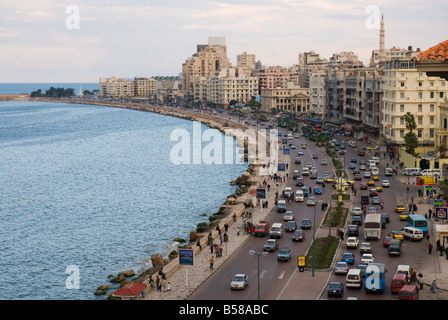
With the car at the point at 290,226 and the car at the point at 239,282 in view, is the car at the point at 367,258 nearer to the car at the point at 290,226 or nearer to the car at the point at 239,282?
the car at the point at 239,282

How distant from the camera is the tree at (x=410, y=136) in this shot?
271 feet

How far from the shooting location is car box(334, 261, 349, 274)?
3616 centimetres

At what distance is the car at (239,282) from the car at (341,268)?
544cm


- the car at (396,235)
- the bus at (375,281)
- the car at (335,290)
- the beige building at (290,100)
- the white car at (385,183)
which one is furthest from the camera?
the beige building at (290,100)

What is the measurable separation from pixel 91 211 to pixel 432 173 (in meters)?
39.2

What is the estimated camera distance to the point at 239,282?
112 ft

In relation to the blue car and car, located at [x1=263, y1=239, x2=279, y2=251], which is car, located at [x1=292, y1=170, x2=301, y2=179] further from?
the blue car

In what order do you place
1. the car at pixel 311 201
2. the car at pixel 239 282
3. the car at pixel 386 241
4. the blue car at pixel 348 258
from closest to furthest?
the car at pixel 239 282
the blue car at pixel 348 258
the car at pixel 386 241
the car at pixel 311 201

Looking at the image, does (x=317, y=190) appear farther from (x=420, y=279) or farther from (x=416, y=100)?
(x=416, y=100)

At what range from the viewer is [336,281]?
35.0m

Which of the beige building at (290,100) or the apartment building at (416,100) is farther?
the beige building at (290,100)

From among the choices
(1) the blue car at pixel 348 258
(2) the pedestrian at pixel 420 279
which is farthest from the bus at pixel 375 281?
(1) the blue car at pixel 348 258

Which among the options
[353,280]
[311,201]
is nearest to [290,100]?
[311,201]
